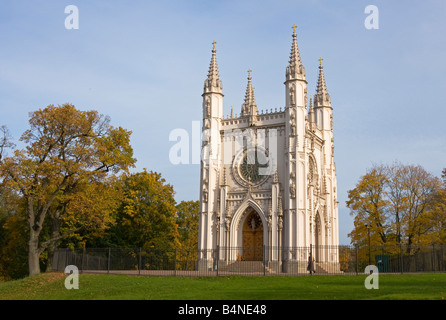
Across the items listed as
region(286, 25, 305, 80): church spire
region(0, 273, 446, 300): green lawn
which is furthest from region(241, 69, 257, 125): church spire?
region(0, 273, 446, 300): green lawn

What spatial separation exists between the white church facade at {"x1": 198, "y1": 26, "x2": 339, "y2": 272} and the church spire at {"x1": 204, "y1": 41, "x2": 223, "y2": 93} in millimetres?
90

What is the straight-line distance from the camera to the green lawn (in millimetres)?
17906

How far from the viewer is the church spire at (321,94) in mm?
49625

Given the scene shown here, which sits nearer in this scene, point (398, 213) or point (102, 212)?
point (102, 212)

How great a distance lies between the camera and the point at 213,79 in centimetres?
4450

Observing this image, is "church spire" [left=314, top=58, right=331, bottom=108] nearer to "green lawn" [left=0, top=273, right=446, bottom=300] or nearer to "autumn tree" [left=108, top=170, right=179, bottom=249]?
Answer: "autumn tree" [left=108, top=170, right=179, bottom=249]

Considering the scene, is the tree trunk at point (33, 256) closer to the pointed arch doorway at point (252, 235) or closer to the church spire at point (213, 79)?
the pointed arch doorway at point (252, 235)

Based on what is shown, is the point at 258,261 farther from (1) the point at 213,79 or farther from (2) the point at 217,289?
(2) the point at 217,289

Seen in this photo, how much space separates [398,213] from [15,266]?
117ft

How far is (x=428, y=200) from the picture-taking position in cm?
4275

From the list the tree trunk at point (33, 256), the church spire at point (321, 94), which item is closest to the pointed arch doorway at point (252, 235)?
the church spire at point (321, 94)

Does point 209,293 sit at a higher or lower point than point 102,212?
lower
